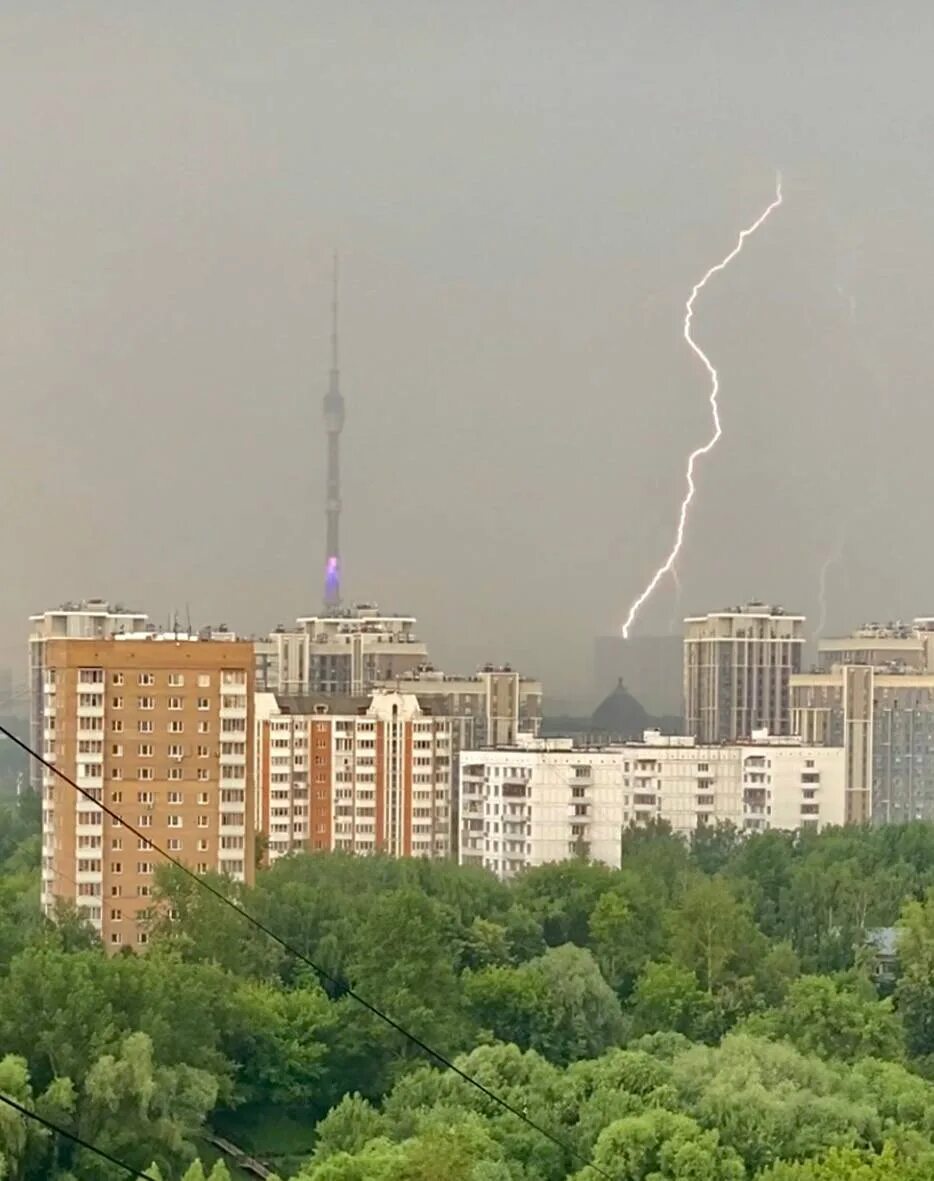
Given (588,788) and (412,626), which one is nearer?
(588,788)

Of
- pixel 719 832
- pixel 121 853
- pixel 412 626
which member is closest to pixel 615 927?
pixel 121 853

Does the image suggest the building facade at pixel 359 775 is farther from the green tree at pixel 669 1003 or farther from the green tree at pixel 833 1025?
the green tree at pixel 833 1025

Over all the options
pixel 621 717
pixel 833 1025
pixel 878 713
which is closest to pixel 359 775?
pixel 621 717

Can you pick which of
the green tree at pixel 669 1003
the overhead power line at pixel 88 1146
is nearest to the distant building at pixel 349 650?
the green tree at pixel 669 1003

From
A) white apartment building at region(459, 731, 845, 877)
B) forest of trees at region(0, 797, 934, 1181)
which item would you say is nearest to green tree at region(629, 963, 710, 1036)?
forest of trees at region(0, 797, 934, 1181)

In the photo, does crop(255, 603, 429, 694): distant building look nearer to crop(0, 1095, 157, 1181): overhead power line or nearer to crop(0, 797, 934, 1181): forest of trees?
crop(0, 797, 934, 1181): forest of trees

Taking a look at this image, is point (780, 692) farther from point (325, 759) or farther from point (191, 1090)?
point (191, 1090)

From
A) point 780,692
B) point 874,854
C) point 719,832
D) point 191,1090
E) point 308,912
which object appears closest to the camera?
point 191,1090
